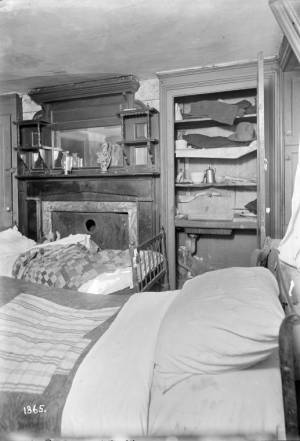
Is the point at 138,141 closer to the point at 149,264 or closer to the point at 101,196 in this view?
the point at 101,196

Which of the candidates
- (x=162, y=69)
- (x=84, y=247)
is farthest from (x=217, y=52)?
(x=84, y=247)

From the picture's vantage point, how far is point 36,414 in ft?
3.25

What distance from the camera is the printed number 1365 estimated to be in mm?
991

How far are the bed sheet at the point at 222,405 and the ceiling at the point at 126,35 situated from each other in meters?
2.09

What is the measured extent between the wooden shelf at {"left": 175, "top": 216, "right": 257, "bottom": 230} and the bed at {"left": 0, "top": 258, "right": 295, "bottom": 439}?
6.03 feet

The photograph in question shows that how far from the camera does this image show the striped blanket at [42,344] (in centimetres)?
100

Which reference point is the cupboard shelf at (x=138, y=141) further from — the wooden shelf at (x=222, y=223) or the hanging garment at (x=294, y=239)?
the hanging garment at (x=294, y=239)

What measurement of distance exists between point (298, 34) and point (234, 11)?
1.00 meters

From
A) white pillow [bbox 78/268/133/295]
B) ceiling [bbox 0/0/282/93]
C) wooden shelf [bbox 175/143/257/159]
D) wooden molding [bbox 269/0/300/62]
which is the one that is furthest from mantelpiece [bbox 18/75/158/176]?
wooden molding [bbox 269/0/300/62]

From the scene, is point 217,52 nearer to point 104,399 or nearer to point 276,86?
point 276,86

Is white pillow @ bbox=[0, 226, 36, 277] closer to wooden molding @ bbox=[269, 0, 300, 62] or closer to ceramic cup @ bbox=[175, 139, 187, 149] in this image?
ceramic cup @ bbox=[175, 139, 187, 149]

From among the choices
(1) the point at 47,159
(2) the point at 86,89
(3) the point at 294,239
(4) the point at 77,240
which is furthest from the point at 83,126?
(3) the point at 294,239

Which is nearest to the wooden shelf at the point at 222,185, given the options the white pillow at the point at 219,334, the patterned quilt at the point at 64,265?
the patterned quilt at the point at 64,265

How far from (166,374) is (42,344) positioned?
20.2 inches
